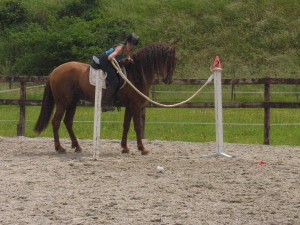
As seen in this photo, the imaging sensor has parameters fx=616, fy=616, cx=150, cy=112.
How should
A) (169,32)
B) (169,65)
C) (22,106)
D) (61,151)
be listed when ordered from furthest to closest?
(169,32) < (22,106) < (61,151) < (169,65)

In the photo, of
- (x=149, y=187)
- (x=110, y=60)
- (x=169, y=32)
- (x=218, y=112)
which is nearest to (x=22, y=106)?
(x=110, y=60)

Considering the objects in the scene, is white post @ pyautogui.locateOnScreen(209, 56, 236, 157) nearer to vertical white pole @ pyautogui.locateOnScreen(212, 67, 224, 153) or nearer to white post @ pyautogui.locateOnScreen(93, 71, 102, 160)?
vertical white pole @ pyautogui.locateOnScreen(212, 67, 224, 153)

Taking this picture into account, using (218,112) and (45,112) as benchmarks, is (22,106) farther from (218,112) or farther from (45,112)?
(218,112)

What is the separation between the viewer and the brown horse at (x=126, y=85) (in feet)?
32.7

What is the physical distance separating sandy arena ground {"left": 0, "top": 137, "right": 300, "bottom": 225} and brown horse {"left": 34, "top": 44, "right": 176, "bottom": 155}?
54 centimetres

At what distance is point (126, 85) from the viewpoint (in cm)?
1002

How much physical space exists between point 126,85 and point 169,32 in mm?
24222

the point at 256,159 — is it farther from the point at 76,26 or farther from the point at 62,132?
the point at 76,26

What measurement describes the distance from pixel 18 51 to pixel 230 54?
11.9m

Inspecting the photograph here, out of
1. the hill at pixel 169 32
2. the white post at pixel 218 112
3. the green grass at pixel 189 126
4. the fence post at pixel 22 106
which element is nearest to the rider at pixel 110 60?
the white post at pixel 218 112

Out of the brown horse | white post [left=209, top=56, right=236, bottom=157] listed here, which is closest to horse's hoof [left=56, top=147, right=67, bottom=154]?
the brown horse

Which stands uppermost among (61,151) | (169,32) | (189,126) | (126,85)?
(169,32)

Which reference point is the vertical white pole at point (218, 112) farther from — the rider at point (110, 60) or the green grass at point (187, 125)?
the green grass at point (187, 125)

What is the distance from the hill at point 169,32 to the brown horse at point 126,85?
1810 centimetres
